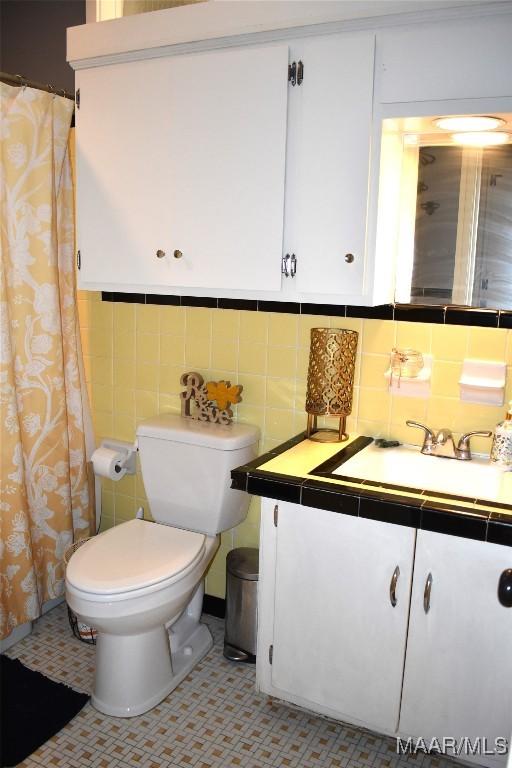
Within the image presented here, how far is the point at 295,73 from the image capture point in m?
1.91

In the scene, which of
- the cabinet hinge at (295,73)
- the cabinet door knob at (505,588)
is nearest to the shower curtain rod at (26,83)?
the cabinet hinge at (295,73)

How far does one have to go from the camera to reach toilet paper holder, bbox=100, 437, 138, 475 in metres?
2.74

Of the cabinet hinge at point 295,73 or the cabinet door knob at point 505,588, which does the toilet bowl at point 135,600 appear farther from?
the cabinet hinge at point 295,73

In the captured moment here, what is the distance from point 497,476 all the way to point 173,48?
1598 mm

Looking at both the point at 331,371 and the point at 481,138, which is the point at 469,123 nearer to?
the point at 481,138

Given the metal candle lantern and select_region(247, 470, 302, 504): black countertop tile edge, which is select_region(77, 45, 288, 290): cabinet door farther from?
select_region(247, 470, 302, 504): black countertop tile edge

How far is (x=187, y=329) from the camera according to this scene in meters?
2.58

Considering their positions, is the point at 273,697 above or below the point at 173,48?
below

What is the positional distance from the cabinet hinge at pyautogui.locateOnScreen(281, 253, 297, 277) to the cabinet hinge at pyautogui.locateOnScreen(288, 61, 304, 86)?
471mm

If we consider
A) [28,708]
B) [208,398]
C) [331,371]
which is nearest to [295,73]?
[331,371]

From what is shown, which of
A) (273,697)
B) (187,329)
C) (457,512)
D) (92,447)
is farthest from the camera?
(92,447)

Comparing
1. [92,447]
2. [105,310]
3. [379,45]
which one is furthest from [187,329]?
[379,45]

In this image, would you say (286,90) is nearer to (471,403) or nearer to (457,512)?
(471,403)

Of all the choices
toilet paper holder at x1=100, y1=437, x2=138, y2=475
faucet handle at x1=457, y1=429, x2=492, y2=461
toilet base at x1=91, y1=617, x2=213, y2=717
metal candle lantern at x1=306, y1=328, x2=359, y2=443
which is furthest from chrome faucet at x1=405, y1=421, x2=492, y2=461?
toilet paper holder at x1=100, y1=437, x2=138, y2=475
